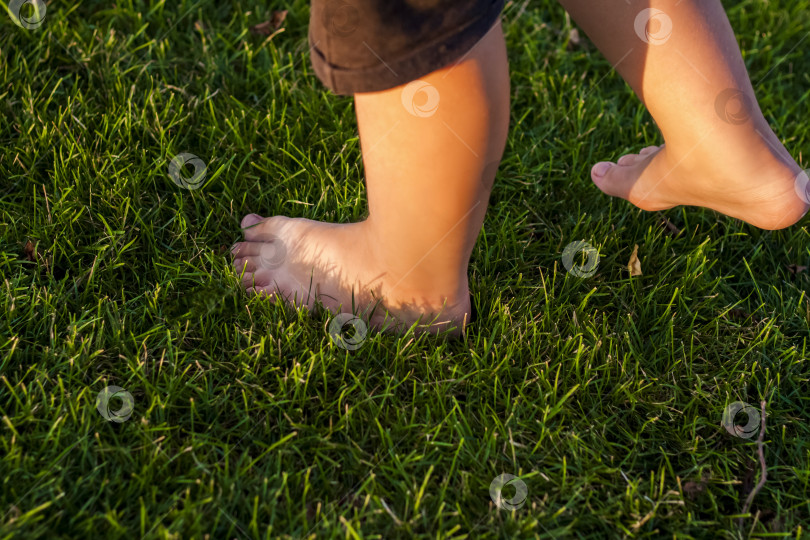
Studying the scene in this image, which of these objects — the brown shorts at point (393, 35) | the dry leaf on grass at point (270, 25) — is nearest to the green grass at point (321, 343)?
the dry leaf on grass at point (270, 25)

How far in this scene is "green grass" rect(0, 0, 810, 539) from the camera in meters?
1.35

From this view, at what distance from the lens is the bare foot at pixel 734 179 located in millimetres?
1569

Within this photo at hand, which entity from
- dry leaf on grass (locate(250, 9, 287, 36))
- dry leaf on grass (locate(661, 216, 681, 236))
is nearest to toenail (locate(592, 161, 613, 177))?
dry leaf on grass (locate(661, 216, 681, 236))

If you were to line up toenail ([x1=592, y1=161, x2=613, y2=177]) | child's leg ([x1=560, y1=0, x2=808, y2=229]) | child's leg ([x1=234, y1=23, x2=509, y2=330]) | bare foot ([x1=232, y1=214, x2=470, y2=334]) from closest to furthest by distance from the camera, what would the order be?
child's leg ([x1=234, y1=23, x2=509, y2=330]) < child's leg ([x1=560, y1=0, x2=808, y2=229]) < bare foot ([x1=232, y1=214, x2=470, y2=334]) < toenail ([x1=592, y1=161, x2=613, y2=177])

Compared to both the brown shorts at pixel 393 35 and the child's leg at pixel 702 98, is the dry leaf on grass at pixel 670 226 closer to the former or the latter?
the child's leg at pixel 702 98

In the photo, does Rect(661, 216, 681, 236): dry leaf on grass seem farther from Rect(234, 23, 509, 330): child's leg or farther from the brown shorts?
the brown shorts

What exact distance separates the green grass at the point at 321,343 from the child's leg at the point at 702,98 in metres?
0.27

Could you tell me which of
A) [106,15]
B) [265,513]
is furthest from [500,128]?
[106,15]

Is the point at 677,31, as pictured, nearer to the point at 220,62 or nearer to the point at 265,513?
the point at 265,513

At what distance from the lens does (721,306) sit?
182 cm

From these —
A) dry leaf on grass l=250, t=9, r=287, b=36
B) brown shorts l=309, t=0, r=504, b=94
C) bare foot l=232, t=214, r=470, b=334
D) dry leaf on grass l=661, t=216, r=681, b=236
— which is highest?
brown shorts l=309, t=0, r=504, b=94

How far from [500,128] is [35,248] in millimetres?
1117

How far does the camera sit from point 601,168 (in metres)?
1.98

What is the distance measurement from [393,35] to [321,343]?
0.72m
